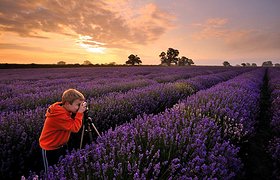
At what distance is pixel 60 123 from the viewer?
266 centimetres

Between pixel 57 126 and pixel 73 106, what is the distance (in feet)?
0.91

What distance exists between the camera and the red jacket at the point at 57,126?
2.64m

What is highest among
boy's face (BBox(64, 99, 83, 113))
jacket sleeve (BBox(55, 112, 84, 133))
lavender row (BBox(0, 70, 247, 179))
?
boy's face (BBox(64, 99, 83, 113))

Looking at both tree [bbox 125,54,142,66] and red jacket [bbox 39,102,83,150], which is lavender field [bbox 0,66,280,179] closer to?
red jacket [bbox 39,102,83,150]

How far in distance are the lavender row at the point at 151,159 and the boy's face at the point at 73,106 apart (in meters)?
0.49

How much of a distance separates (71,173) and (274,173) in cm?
253

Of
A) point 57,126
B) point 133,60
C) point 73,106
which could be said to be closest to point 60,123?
point 57,126

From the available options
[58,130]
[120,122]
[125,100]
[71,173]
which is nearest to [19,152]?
[58,130]

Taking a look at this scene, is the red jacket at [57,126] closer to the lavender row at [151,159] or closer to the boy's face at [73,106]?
the boy's face at [73,106]

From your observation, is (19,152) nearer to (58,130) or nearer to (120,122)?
(58,130)

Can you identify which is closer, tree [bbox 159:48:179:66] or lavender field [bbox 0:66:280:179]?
lavender field [bbox 0:66:280:179]

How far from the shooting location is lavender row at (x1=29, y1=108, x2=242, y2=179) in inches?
72.3

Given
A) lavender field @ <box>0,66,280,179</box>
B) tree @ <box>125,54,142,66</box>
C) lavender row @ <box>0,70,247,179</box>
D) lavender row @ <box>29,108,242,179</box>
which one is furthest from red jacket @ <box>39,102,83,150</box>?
tree @ <box>125,54,142,66</box>

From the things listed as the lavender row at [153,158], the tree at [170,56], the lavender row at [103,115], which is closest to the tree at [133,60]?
the tree at [170,56]
